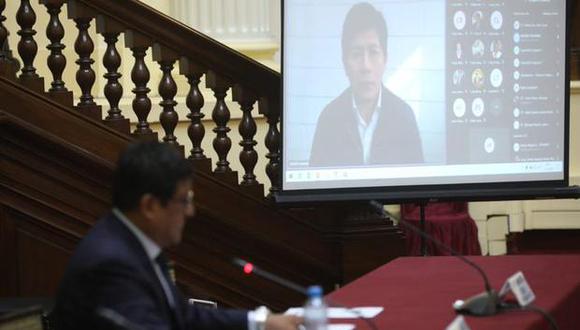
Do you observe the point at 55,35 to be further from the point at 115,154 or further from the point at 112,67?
the point at 115,154

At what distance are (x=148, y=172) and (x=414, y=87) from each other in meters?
2.85

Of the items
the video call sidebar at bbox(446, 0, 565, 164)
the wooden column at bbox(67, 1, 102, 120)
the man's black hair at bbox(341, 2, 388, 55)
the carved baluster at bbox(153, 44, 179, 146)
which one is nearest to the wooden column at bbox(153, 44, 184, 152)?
the carved baluster at bbox(153, 44, 179, 146)

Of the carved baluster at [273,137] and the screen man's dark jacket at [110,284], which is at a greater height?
the carved baluster at [273,137]

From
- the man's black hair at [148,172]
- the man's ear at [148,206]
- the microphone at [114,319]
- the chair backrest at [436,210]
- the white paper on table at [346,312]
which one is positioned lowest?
the white paper on table at [346,312]

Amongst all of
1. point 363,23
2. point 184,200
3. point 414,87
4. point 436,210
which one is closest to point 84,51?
point 363,23

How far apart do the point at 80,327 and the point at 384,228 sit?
3.41 meters

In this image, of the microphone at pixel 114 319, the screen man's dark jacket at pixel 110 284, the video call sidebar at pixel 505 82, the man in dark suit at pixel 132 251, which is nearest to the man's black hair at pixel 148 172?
the man in dark suit at pixel 132 251

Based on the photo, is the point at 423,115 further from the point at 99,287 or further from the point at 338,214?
the point at 99,287

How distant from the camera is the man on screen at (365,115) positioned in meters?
5.76

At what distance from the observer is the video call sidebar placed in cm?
577

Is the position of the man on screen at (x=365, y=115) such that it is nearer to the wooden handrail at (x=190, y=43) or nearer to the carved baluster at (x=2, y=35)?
the wooden handrail at (x=190, y=43)

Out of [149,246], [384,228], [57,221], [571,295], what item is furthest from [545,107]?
[149,246]

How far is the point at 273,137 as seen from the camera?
6.10m

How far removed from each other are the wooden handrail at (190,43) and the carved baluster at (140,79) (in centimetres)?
4
